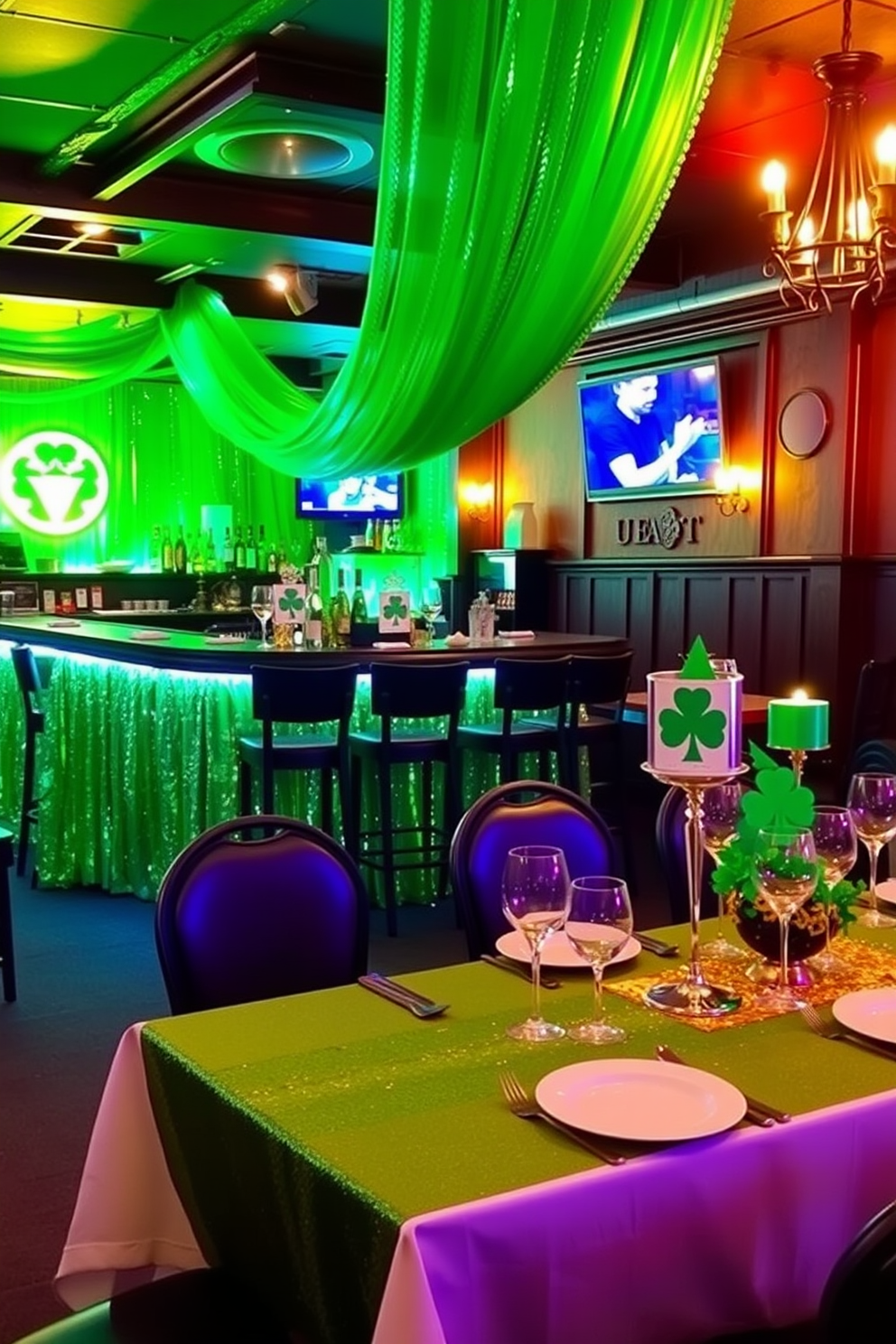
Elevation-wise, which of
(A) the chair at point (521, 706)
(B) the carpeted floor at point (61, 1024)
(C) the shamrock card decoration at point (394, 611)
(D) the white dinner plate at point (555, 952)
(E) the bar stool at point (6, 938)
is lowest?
(B) the carpeted floor at point (61, 1024)

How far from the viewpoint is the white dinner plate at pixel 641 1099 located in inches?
64.0

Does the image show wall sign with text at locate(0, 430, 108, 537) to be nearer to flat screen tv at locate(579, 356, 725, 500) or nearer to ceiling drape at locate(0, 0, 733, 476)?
flat screen tv at locate(579, 356, 725, 500)

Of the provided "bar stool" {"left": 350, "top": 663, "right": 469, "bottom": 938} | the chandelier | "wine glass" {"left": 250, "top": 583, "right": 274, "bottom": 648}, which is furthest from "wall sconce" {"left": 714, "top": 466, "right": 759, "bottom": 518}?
the chandelier

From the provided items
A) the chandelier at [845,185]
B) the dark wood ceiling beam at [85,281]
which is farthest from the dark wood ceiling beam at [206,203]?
the chandelier at [845,185]

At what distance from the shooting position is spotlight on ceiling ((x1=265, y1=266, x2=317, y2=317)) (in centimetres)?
744

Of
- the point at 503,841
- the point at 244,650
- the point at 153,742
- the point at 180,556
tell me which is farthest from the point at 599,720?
the point at 180,556

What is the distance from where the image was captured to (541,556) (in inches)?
358

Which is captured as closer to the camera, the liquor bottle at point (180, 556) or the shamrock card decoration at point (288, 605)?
the shamrock card decoration at point (288, 605)

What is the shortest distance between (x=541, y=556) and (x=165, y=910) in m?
6.85

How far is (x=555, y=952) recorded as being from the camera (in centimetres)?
234

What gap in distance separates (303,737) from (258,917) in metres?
2.76

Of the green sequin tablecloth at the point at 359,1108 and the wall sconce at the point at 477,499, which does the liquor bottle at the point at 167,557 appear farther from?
the green sequin tablecloth at the point at 359,1108

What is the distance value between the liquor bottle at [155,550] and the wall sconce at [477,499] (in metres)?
2.48

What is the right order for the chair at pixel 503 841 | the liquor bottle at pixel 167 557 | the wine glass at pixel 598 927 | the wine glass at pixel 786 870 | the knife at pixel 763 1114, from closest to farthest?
the knife at pixel 763 1114 < the wine glass at pixel 598 927 < the wine glass at pixel 786 870 < the chair at pixel 503 841 < the liquor bottle at pixel 167 557
